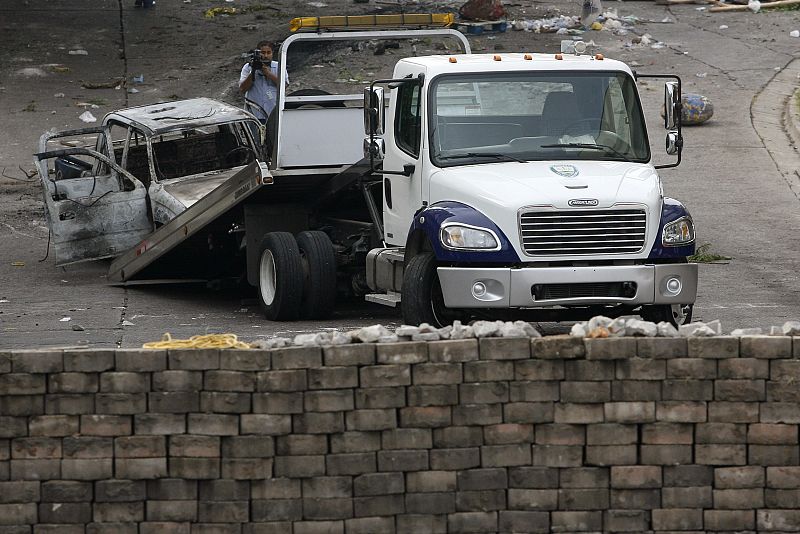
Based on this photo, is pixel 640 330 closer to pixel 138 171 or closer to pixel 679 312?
pixel 679 312

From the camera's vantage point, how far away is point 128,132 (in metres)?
15.0

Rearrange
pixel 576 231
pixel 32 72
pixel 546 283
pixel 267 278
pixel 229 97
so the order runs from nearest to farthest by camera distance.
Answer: pixel 546 283 < pixel 576 231 < pixel 267 278 < pixel 229 97 < pixel 32 72

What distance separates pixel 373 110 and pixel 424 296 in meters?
1.51

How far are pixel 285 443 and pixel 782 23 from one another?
21.9 m

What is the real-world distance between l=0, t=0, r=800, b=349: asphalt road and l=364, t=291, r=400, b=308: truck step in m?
0.47

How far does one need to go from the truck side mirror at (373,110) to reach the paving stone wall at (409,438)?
3.83 m

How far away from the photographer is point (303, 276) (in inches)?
445

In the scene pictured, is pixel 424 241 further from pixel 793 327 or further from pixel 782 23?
pixel 782 23

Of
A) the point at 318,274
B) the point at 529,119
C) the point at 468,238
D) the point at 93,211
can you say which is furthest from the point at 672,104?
the point at 93,211

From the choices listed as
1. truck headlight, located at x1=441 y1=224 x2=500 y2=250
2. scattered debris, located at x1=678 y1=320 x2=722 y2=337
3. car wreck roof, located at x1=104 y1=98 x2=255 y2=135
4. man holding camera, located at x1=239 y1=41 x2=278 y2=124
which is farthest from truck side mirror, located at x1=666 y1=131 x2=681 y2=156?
man holding camera, located at x1=239 y1=41 x2=278 y2=124

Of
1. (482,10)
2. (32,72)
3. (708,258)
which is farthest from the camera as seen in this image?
(482,10)

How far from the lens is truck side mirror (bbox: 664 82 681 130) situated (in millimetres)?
9867

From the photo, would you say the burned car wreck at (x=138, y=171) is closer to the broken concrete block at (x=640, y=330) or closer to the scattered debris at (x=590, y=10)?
the broken concrete block at (x=640, y=330)

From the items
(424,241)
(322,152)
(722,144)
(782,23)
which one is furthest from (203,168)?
(782,23)
